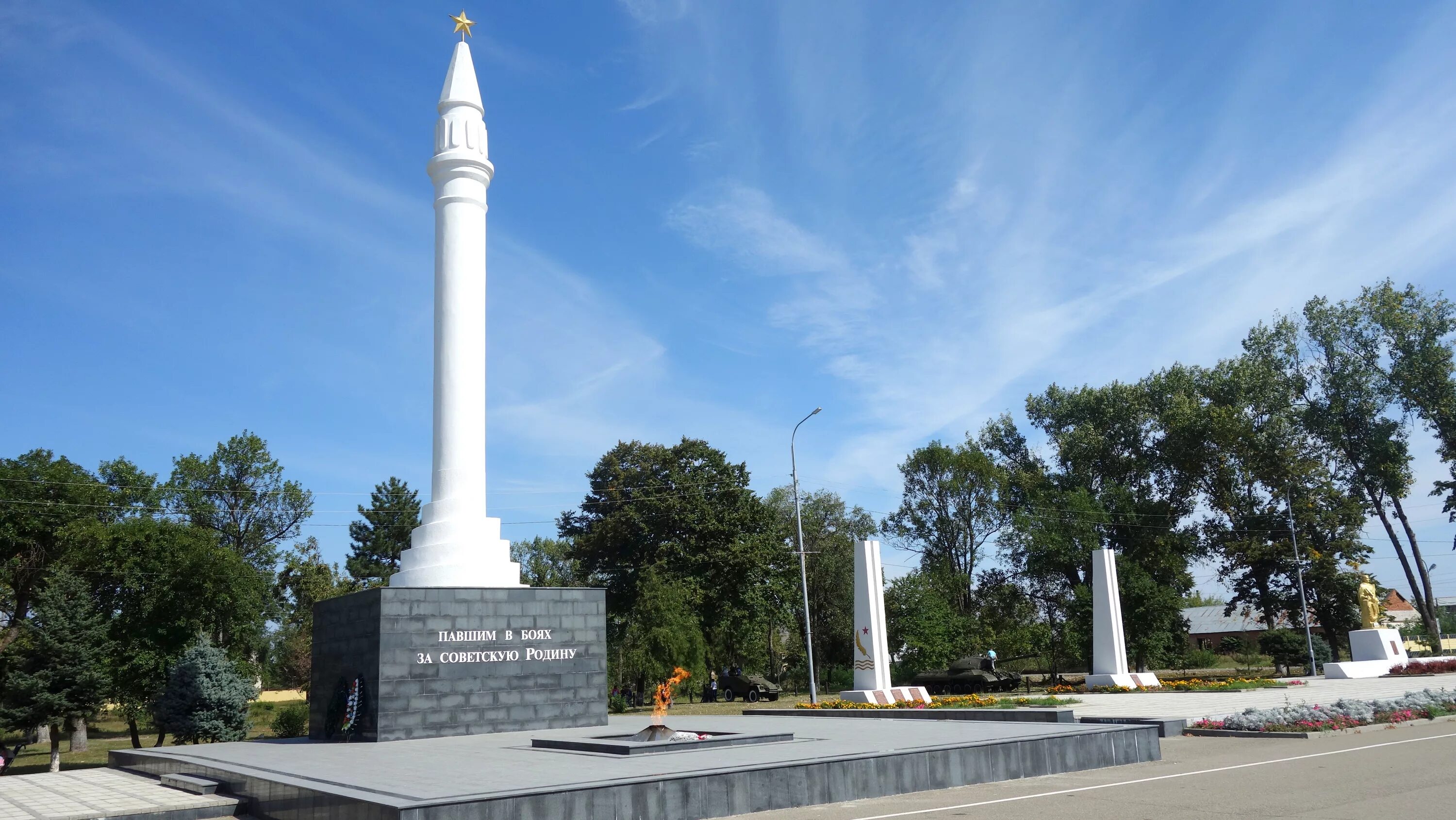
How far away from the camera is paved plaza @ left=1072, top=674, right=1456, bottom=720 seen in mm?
20203

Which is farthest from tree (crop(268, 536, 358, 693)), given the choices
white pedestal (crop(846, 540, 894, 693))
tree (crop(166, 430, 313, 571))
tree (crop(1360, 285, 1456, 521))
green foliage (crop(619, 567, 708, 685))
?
Result: tree (crop(1360, 285, 1456, 521))

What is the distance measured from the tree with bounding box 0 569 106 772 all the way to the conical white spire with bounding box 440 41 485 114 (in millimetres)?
18486

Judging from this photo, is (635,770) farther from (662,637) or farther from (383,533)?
(383,533)

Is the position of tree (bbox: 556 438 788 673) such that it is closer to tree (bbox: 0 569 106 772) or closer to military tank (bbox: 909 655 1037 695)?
military tank (bbox: 909 655 1037 695)

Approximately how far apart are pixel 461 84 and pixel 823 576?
3722 cm

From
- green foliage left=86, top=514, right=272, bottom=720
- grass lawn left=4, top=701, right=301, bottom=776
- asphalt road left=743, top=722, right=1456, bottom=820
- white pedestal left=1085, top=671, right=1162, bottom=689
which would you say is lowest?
grass lawn left=4, top=701, right=301, bottom=776

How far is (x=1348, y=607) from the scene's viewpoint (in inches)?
1734

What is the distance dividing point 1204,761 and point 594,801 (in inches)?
340

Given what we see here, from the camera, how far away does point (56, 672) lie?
27219mm

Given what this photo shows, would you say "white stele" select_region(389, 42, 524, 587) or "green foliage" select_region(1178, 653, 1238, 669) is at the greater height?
"white stele" select_region(389, 42, 524, 587)

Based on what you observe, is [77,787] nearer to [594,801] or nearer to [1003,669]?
[594,801]

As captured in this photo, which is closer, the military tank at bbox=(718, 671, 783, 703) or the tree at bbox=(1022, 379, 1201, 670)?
the military tank at bbox=(718, 671, 783, 703)

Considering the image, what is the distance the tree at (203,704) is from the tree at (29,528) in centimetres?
1471

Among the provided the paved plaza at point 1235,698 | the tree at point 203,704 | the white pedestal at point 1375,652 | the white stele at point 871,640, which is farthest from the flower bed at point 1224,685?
the tree at point 203,704
